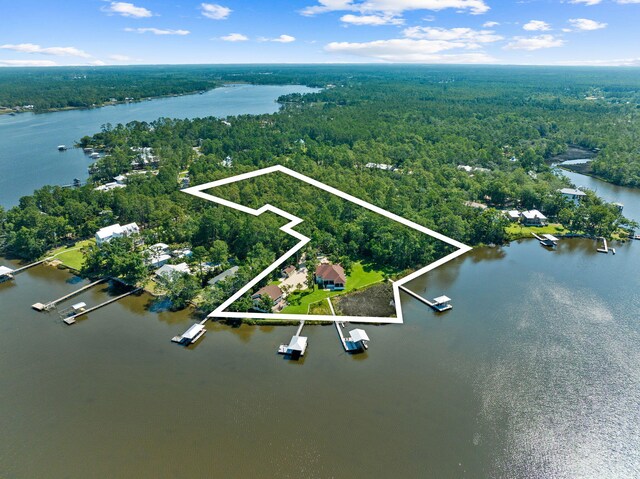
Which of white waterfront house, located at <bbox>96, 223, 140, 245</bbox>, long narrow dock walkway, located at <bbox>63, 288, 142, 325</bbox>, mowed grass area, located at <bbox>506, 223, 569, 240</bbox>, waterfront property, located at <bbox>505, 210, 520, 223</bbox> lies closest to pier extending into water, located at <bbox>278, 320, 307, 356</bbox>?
long narrow dock walkway, located at <bbox>63, 288, 142, 325</bbox>

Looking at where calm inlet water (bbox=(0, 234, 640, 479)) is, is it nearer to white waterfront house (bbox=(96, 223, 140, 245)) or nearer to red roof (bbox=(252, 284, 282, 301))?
red roof (bbox=(252, 284, 282, 301))

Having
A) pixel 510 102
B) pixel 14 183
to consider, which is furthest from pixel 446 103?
pixel 14 183

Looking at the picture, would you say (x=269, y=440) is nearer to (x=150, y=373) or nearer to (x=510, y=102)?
(x=150, y=373)

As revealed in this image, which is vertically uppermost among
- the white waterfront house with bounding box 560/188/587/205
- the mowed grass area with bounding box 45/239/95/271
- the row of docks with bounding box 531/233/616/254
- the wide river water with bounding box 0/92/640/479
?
the white waterfront house with bounding box 560/188/587/205

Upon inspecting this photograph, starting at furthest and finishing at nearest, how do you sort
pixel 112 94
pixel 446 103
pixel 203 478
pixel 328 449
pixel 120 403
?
pixel 112 94 < pixel 446 103 < pixel 120 403 < pixel 328 449 < pixel 203 478

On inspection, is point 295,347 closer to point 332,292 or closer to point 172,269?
point 332,292

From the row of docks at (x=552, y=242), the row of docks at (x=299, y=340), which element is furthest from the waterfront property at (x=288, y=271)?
the row of docks at (x=552, y=242)

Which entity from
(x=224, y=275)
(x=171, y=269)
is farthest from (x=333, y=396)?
(x=171, y=269)
